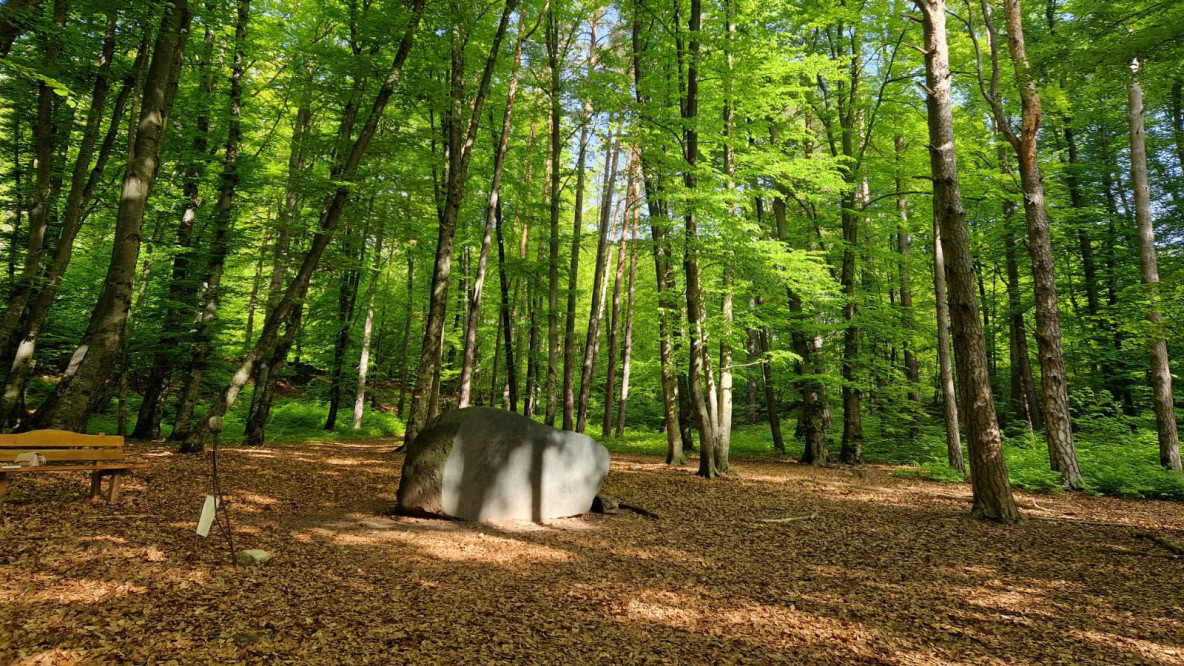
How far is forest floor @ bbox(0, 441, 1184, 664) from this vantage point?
3.05 meters

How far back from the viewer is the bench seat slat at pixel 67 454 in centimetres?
496

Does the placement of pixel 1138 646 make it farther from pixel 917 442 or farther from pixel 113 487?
pixel 917 442

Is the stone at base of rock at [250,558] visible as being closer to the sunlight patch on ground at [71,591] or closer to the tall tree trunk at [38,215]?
the sunlight patch on ground at [71,591]

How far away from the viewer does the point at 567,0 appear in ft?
40.9

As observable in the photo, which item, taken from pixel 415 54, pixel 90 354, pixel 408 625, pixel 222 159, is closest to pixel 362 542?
pixel 408 625

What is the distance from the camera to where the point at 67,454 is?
5203 millimetres

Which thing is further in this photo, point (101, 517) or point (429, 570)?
point (101, 517)

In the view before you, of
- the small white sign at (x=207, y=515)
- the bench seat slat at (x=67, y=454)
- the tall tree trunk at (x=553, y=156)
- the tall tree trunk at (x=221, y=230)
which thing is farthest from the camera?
the tall tree trunk at (x=553, y=156)

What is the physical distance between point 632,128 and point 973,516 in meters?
8.17

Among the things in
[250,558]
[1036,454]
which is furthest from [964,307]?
[250,558]

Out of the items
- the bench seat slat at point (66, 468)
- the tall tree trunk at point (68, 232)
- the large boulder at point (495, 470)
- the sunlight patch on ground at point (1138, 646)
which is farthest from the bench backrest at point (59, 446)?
the sunlight patch on ground at point (1138, 646)

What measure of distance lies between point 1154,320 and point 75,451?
1667 cm

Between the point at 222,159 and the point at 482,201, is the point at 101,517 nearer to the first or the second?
the point at 222,159

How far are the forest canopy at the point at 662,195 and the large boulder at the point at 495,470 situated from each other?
362 centimetres
